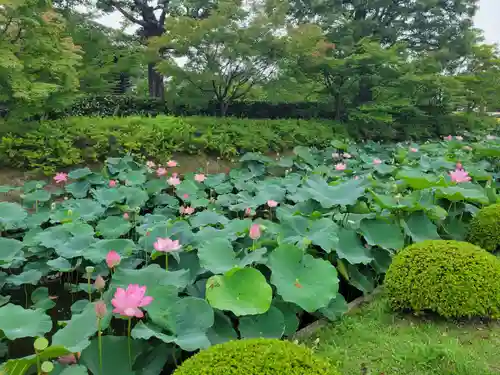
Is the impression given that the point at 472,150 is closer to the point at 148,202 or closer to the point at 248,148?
the point at 248,148

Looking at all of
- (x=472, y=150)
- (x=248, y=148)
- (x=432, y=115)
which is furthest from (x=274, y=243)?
(x=432, y=115)

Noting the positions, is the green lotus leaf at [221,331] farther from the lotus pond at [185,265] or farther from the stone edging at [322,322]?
the stone edging at [322,322]

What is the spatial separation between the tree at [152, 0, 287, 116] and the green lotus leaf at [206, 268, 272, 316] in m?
6.31

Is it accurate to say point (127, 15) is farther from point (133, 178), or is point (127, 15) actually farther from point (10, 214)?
point (10, 214)

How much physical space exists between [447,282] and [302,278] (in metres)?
0.80

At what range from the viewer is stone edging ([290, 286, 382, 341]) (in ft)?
7.54

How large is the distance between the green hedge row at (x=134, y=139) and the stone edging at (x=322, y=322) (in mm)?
4163

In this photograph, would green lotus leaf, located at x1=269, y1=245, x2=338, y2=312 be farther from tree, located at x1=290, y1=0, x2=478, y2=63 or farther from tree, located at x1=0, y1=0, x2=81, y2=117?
tree, located at x1=290, y1=0, x2=478, y2=63

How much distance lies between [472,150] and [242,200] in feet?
13.8

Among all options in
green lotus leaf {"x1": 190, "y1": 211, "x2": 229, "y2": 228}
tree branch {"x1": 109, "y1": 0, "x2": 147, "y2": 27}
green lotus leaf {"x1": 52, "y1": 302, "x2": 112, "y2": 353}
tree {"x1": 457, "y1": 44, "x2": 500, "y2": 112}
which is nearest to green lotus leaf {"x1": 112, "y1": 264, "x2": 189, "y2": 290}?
green lotus leaf {"x1": 52, "y1": 302, "x2": 112, "y2": 353}

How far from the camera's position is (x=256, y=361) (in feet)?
4.71

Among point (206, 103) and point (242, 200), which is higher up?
point (206, 103)

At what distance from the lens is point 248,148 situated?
711 centimetres

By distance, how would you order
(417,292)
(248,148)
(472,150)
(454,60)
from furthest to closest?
(454,60), (248,148), (472,150), (417,292)
